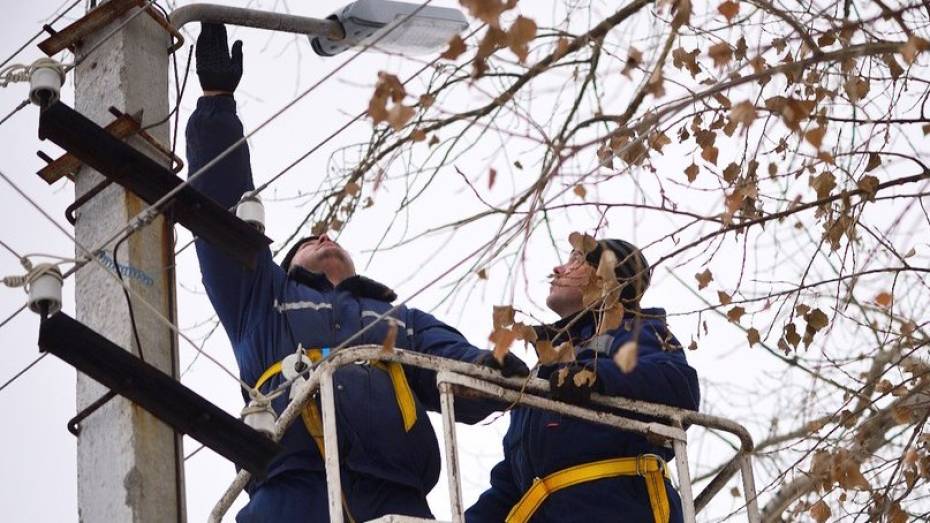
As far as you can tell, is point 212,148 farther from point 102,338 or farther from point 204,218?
point 102,338

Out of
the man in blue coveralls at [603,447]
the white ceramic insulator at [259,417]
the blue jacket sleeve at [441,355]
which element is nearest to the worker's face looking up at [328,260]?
the blue jacket sleeve at [441,355]

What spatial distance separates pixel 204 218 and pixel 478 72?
1.48 m

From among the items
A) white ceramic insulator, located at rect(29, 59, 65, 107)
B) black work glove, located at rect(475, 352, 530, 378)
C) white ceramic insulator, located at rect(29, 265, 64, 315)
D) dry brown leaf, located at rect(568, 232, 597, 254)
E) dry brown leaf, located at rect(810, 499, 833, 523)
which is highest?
white ceramic insulator, located at rect(29, 59, 65, 107)

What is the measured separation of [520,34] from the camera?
5523 mm

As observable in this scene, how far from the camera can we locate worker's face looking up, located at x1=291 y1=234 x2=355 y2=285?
8.02 metres

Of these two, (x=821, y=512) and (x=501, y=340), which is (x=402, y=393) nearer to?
(x=501, y=340)

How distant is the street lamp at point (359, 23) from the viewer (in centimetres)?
731

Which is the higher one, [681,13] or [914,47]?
[681,13]

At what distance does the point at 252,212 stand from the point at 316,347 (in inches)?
28.5

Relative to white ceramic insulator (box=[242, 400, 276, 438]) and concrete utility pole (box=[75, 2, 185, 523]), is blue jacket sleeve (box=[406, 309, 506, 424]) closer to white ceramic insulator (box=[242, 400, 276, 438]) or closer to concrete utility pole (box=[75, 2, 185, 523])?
white ceramic insulator (box=[242, 400, 276, 438])

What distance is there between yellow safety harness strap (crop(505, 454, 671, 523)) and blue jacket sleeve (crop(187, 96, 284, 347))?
4.23ft

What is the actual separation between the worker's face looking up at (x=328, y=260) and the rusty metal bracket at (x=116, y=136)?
1292 millimetres

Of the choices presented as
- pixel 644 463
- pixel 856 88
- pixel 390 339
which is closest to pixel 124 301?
pixel 390 339

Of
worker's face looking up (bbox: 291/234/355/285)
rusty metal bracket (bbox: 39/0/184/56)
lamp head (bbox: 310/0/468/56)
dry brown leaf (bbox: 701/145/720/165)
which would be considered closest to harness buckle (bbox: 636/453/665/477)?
dry brown leaf (bbox: 701/145/720/165)
